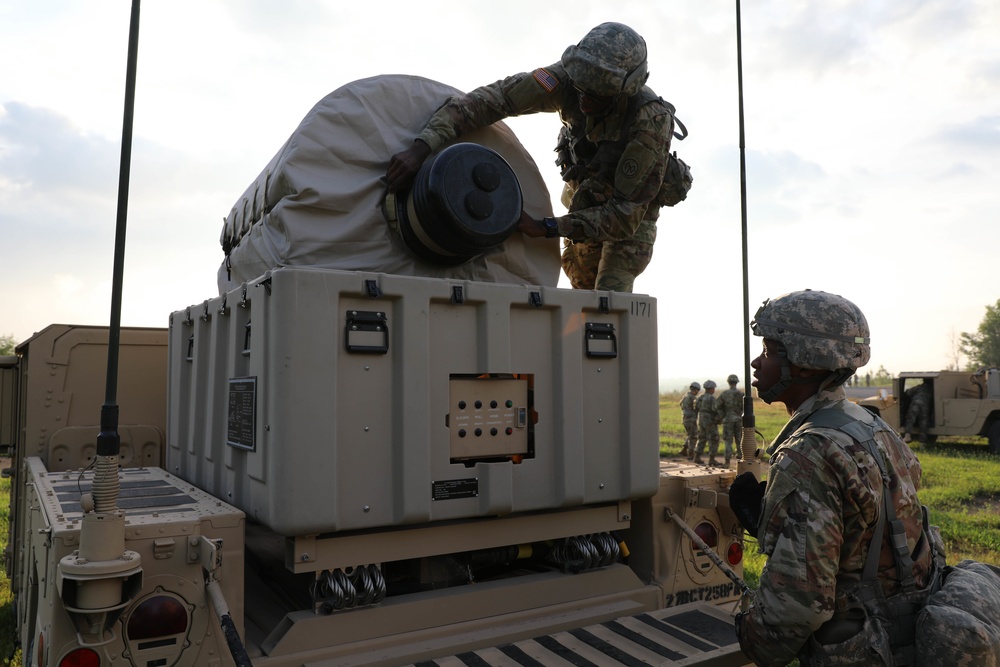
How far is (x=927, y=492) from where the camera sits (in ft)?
35.3

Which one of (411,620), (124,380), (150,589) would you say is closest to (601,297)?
(411,620)

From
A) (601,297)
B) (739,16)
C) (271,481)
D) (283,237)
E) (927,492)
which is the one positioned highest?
(739,16)

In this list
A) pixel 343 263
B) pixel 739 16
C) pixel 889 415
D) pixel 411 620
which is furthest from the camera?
pixel 889 415

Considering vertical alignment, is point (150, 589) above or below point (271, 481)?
below

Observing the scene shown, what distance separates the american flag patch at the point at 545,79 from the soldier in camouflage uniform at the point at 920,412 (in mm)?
17561

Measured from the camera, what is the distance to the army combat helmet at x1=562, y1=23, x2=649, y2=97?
335 cm

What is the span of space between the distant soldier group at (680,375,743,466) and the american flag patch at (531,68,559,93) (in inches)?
393

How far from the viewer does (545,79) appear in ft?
11.7

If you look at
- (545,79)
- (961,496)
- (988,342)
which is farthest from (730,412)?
(988,342)

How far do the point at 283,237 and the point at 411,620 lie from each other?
154 cm

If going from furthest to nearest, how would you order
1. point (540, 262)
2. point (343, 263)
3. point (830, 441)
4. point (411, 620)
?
point (540, 262)
point (343, 263)
point (411, 620)
point (830, 441)

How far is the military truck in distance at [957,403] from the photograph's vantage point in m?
17.2

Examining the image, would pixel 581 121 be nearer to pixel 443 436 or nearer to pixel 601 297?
pixel 601 297

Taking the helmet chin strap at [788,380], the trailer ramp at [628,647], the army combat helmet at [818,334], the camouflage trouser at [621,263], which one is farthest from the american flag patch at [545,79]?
the trailer ramp at [628,647]
